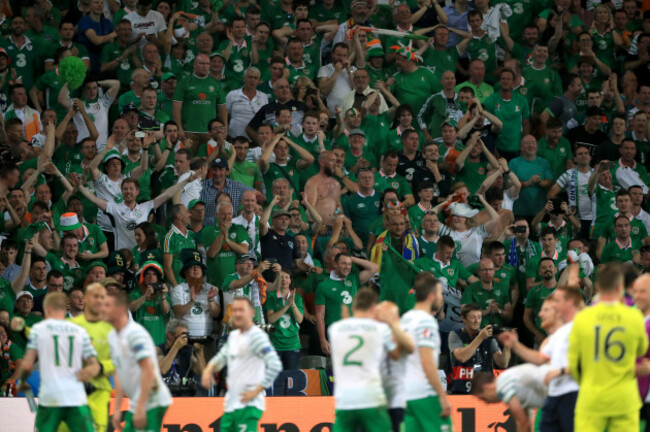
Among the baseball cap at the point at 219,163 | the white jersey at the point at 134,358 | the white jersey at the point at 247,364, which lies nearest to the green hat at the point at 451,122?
the baseball cap at the point at 219,163

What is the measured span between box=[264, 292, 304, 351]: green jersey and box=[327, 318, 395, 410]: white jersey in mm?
5483

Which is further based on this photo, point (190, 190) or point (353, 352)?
point (190, 190)

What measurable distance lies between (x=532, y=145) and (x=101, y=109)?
7.55 metres

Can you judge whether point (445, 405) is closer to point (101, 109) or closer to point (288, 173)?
point (288, 173)

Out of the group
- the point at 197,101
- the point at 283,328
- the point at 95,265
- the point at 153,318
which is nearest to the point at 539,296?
the point at 283,328

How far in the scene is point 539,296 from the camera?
18109 millimetres

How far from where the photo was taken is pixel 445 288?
17.9m

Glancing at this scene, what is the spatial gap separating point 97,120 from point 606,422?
12.0m

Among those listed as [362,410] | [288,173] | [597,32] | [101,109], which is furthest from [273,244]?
[597,32]

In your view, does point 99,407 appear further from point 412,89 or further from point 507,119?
point 507,119

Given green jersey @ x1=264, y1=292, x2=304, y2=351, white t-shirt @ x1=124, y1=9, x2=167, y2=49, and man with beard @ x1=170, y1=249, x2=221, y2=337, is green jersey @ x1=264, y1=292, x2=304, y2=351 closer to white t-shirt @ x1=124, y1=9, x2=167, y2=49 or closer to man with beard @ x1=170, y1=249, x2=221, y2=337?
man with beard @ x1=170, y1=249, x2=221, y2=337

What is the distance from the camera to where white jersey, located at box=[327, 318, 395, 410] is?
1134cm

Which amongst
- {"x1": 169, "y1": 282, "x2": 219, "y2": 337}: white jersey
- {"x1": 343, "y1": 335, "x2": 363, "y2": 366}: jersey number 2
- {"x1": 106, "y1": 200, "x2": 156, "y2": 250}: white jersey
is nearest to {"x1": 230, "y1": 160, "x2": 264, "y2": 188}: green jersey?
{"x1": 106, "y1": 200, "x2": 156, "y2": 250}: white jersey

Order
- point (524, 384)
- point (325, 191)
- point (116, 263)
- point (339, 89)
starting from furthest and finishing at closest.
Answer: point (339, 89), point (325, 191), point (116, 263), point (524, 384)
